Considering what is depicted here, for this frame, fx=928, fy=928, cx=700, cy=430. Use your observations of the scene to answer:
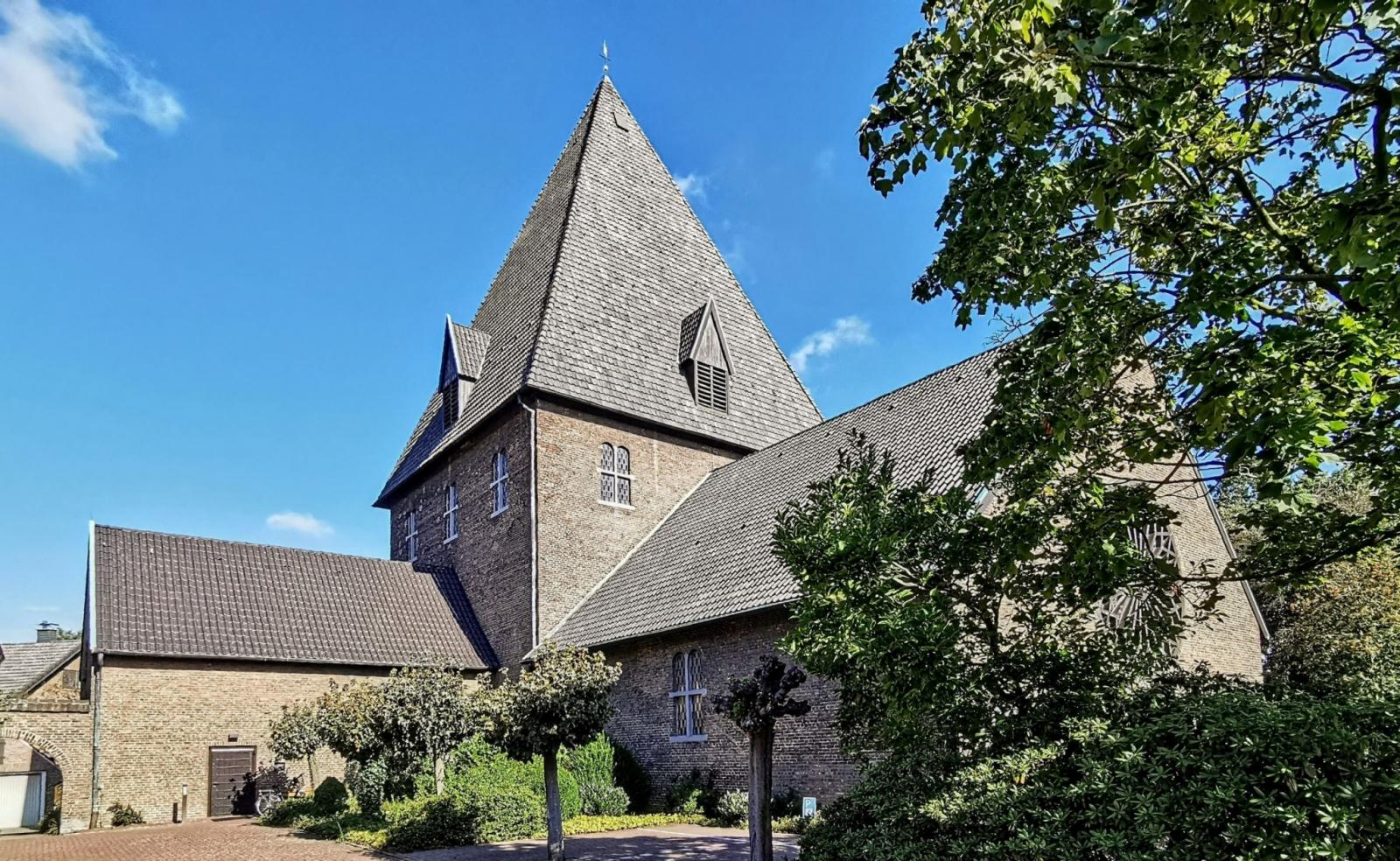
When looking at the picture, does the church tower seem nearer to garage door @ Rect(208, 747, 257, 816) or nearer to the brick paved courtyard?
garage door @ Rect(208, 747, 257, 816)

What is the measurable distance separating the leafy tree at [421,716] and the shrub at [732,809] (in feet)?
15.1

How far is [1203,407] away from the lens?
5.59 metres

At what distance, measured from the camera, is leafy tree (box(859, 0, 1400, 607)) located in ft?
16.1

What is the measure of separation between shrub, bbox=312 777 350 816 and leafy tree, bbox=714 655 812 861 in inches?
483

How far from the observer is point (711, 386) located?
2634cm

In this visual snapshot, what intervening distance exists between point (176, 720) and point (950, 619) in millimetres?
19060

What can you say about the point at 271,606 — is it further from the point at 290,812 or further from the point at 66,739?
the point at 290,812

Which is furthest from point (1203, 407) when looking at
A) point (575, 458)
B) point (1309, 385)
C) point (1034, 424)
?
point (575, 458)

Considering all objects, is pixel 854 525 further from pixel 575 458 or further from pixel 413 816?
pixel 575 458

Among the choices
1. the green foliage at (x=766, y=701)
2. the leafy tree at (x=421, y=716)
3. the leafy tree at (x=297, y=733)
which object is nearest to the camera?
the green foliage at (x=766, y=701)

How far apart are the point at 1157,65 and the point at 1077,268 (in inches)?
62.5

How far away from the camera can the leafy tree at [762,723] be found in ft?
30.4

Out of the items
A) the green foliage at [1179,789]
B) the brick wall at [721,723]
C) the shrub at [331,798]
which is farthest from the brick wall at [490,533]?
the green foliage at [1179,789]

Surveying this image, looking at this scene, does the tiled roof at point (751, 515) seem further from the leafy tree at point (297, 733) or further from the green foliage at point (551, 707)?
the leafy tree at point (297, 733)
